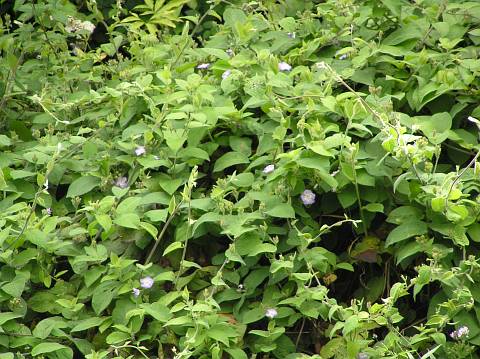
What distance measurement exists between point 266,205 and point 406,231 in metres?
0.45

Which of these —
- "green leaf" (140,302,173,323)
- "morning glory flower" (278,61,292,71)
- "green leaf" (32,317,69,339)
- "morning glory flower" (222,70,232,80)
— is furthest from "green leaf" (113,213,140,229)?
"morning glory flower" (278,61,292,71)

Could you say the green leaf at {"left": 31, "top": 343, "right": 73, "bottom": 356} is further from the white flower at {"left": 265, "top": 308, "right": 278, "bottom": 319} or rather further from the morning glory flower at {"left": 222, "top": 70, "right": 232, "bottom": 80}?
the morning glory flower at {"left": 222, "top": 70, "right": 232, "bottom": 80}

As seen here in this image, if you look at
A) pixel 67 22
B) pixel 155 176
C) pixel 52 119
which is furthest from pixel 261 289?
pixel 67 22

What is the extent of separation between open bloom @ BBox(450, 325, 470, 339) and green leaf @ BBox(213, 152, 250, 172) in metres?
0.90

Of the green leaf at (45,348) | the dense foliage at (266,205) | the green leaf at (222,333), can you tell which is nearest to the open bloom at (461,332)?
the dense foliage at (266,205)

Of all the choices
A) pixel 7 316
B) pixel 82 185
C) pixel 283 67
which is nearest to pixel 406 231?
pixel 283 67

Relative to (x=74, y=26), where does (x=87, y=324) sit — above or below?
below

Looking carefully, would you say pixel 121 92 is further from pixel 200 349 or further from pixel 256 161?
pixel 200 349

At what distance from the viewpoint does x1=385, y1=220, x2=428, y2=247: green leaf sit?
292 cm

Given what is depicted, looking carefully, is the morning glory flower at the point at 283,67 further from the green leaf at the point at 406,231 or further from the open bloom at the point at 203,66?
the green leaf at the point at 406,231

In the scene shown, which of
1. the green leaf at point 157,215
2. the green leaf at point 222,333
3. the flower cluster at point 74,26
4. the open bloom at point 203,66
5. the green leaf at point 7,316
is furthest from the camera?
the flower cluster at point 74,26

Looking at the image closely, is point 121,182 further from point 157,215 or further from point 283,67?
point 283,67

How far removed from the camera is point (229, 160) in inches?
128

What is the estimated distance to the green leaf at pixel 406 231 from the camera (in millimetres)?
2916
